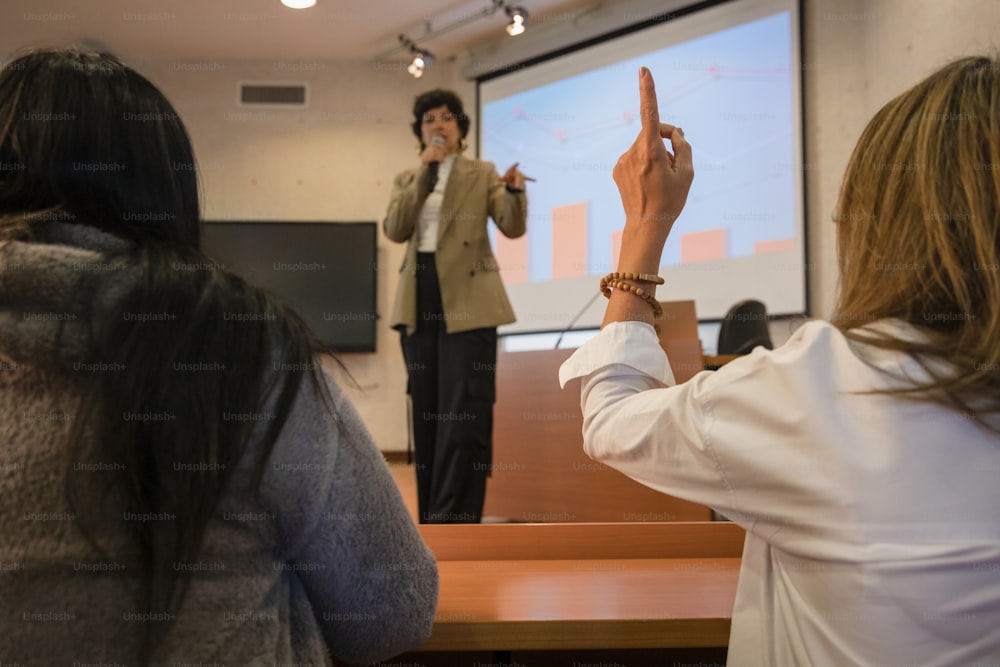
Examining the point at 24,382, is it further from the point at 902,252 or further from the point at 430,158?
the point at 430,158

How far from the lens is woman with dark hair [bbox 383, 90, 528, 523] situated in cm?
263

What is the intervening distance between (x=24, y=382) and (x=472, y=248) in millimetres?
2170

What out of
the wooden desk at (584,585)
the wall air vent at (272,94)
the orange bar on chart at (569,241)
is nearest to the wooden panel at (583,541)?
the wooden desk at (584,585)

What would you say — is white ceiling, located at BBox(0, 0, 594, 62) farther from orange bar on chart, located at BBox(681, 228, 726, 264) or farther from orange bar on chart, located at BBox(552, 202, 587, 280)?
orange bar on chart, located at BBox(681, 228, 726, 264)

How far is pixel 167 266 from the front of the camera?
64cm

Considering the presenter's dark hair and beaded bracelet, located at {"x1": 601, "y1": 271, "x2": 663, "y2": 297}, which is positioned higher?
the presenter's dark hair

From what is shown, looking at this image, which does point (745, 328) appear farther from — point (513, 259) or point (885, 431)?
point (885, 431)

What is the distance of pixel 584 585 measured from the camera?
96 centimetres

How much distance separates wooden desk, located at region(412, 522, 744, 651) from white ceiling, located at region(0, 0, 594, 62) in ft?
13.8

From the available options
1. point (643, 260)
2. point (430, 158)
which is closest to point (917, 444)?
point (643, 260)

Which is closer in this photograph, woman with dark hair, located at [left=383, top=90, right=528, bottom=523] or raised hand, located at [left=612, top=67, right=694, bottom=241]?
raised hand, located at [left=612, top=67, right=694, bottom=241]

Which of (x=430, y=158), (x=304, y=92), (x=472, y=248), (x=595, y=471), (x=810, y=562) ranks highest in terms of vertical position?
(x=304, y=92)

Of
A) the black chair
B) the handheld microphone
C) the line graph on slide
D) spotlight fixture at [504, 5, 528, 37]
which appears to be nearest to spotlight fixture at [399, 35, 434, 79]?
the line graph on slide

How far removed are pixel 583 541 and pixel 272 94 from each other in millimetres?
5194
